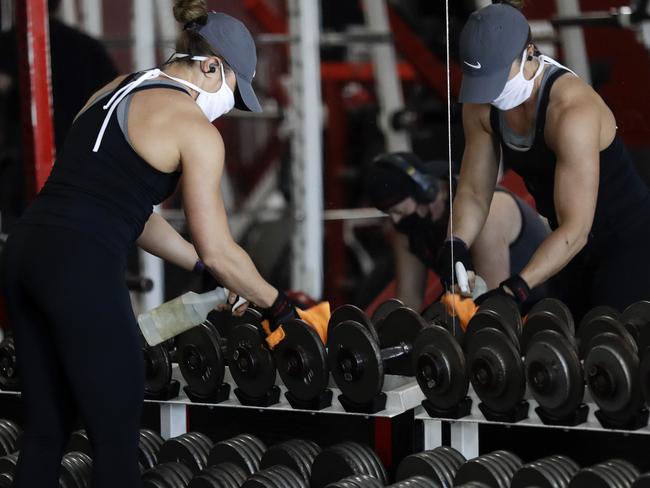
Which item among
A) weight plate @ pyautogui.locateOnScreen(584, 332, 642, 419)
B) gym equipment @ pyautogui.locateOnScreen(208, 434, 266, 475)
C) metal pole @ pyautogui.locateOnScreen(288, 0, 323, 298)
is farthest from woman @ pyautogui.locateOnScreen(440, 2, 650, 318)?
metal pole @ pyautogui.locateOnScreen(288, 0, 323, 298)

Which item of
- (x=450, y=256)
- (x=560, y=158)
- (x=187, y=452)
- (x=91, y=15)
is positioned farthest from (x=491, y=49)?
(x=91, y=15)

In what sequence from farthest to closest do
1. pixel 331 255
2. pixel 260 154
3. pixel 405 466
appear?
pixel 260 154 → pixel 331 255 → pixel 405 466

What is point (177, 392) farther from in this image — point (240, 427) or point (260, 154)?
point (260, 154)

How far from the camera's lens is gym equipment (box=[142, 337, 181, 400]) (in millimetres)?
2682

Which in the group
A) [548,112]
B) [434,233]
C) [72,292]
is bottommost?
[72,292]

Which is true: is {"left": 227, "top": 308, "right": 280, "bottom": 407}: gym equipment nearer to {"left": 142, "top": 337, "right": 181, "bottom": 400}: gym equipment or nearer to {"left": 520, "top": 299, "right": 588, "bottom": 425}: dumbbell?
{"left": 142, "top": 337, "right": 181, "bottom": 400}: gym equipment

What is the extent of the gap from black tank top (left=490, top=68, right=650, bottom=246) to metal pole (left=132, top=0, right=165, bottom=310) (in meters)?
2.11

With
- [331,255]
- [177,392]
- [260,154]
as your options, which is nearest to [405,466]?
[177,392]

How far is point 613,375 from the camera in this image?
6.98 feet

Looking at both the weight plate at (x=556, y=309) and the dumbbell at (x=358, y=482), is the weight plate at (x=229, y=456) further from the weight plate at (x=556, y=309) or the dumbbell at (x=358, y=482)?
the weight plate at (x=556, y=309)

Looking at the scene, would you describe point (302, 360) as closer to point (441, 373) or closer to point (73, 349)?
point (441, 373)

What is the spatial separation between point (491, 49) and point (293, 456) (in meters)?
0.97

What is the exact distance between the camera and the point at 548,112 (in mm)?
2414

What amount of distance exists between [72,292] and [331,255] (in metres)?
3.66
